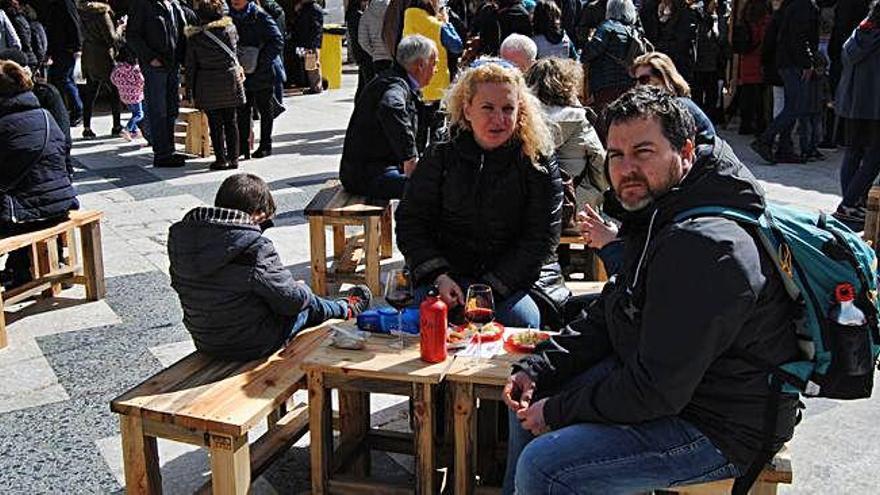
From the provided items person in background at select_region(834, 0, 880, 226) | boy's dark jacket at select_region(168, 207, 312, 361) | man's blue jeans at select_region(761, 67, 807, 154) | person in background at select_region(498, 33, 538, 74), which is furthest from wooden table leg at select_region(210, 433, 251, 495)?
man's blue jeans at select_region(761, 67, 807, 154)

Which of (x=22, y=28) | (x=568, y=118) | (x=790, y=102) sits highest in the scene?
(x=22, y=28)

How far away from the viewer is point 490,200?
389 centimetres

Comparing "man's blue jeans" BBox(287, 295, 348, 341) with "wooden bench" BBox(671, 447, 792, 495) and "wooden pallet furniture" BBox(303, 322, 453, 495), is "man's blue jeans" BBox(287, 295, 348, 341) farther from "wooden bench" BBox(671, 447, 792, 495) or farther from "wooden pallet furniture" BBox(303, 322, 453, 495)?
"wooden bench" BBox(671, 447, 792, 495)

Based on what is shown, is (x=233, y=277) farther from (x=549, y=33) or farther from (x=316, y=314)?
(x=549, y=33)

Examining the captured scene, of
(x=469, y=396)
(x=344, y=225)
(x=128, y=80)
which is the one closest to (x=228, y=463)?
(x=469, y=396)

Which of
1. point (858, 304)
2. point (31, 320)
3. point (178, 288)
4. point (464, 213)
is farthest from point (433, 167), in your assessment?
point (31, 320)

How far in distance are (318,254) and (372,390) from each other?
8.25 ft

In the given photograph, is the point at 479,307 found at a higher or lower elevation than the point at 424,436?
higher

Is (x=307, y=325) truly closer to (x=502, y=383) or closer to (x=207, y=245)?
(x=207, y=245)

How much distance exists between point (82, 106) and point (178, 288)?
9.20m

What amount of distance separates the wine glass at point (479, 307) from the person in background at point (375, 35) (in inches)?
269

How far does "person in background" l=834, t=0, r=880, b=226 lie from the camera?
7203mm

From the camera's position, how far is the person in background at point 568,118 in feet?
16.6

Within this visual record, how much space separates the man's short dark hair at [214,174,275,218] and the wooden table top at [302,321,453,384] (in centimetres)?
60
